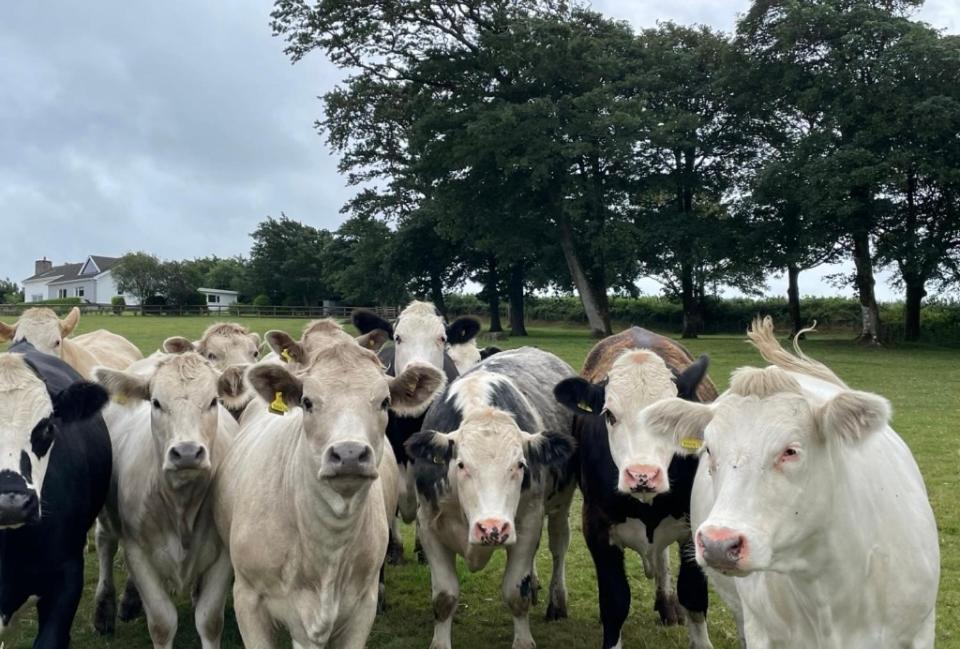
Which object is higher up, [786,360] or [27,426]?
[786,360]

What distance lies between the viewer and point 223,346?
8188 mm

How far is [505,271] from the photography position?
47000 millimetres

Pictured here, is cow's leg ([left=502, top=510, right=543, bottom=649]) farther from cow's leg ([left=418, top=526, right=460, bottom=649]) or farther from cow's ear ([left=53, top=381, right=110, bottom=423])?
cow's ear ([left=53, top=381, right=110, bottom=423])

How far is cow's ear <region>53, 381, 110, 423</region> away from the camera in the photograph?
193 inches

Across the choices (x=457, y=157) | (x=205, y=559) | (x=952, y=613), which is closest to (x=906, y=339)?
(x=457, y=157)

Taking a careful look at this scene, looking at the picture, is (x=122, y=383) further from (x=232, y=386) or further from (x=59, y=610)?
(x=59, y=610)

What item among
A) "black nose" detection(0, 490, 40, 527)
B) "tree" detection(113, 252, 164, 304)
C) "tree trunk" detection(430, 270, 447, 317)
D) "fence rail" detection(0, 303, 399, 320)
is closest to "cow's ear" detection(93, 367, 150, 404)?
"black nose" detection(0, 490, 40, 527)

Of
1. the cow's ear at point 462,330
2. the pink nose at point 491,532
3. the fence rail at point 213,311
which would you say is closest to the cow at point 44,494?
the pink nose at point 491,532

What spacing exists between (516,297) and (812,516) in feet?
136

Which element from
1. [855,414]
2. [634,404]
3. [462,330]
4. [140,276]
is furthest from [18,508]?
[140,276]

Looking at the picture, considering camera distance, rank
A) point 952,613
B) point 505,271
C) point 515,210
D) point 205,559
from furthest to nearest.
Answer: point 505,271 → point 515,210 → point 952,613 → point 205,559

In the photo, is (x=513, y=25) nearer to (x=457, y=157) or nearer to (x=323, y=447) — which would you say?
(x=457, y=157)

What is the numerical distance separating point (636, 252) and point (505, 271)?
50.1ft

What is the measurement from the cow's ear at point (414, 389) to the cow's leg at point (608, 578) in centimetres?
177
